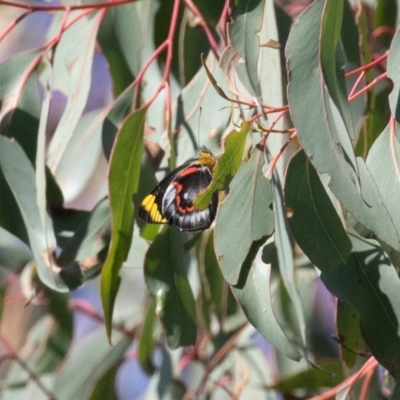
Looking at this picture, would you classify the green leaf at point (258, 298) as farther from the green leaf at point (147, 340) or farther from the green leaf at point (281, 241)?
the green leaf at point (147, 340)

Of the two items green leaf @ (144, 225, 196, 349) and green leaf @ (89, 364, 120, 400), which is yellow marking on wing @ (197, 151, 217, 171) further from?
green leaf @ (89, 364, 120, 400)

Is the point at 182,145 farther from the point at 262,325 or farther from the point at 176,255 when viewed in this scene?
the point at 262,325

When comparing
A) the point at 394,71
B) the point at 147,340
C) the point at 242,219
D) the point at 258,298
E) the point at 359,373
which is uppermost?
the point at 394,71

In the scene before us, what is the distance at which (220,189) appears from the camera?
3.65 ft

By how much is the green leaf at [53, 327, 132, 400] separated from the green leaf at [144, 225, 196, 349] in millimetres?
817

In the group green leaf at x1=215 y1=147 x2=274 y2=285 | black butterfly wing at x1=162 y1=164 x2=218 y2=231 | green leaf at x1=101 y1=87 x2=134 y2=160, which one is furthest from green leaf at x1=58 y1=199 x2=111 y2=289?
green leaf at x1=215 y1=147 x2=274 y2=285

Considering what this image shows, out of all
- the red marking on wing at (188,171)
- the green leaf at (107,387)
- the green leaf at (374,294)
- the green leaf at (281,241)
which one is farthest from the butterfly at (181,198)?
the green leaf at (107,387)

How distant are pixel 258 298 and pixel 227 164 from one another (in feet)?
0.61

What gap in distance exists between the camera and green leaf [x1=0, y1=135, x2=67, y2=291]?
4.63 ft

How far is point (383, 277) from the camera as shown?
1.18m

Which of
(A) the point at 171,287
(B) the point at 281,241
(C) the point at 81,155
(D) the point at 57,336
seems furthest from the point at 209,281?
(D) the point at 57,336

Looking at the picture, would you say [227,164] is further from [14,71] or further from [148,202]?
[14,71]

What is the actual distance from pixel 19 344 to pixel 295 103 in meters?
2.71

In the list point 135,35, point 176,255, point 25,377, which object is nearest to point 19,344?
point 25,377
